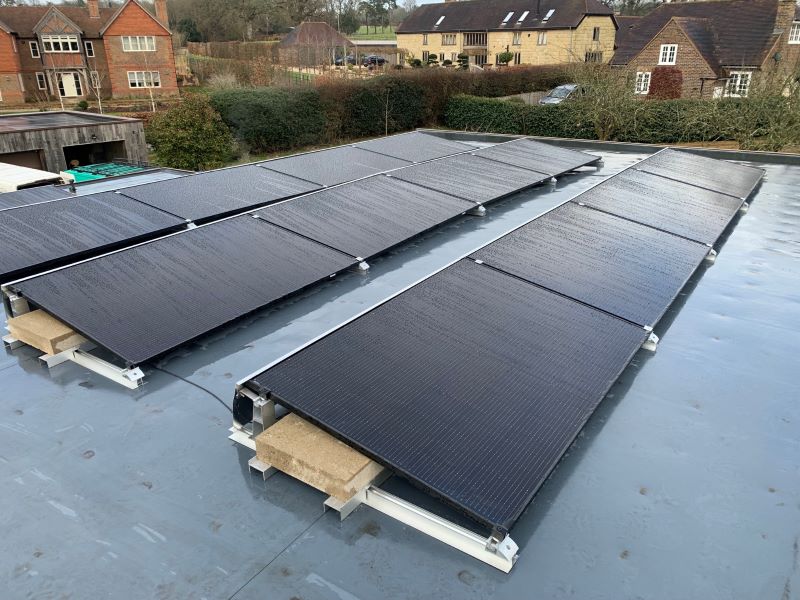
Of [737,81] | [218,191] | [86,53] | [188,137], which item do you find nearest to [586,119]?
[188,137]

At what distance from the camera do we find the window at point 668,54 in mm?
50188

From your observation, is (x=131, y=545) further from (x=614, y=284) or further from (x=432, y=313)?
(x=614, y=284)

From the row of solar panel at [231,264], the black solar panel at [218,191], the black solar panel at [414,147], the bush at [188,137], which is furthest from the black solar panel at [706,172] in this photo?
the bush at [188,137]

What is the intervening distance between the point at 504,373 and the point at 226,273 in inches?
173

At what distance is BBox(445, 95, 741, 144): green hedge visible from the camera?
1138 inches

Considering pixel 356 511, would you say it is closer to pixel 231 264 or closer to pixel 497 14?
pixel 231 264

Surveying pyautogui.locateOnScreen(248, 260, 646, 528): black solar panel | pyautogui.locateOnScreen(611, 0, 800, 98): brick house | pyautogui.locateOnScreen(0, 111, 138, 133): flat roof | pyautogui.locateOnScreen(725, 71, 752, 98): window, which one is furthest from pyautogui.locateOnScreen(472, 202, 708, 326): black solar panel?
pyautogui.locateOnScreen(725, 71, 752, 98): window

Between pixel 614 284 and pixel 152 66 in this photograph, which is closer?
pixel 614 284

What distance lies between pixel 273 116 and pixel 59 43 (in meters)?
42.5

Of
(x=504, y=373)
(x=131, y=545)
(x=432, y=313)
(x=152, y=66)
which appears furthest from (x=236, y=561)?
(x=152, y=66)

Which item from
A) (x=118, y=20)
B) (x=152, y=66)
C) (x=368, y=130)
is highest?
(x=118, y=20)

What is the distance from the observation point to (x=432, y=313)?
6.39m

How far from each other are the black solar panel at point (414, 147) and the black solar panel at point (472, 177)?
68.6 inches

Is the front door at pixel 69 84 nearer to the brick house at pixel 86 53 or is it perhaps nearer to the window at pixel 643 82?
the brick house at pixel 86 53
